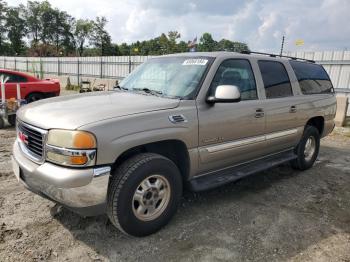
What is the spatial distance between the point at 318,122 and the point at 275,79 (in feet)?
5.60

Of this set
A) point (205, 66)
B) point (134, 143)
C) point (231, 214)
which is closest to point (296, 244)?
point (231, 214)

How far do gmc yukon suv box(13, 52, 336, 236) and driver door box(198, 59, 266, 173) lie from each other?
0.04 ft

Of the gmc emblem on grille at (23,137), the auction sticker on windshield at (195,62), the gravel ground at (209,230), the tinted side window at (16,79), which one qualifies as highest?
the auction sticker on windshield at (195,62)

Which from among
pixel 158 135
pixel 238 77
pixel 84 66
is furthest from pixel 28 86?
pixel 84 66

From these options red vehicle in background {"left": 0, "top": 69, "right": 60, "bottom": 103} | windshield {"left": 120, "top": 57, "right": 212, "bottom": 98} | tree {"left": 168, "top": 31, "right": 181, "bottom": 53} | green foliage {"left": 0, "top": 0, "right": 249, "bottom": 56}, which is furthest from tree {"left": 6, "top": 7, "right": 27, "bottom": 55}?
windshield {"left": 120, "top": 57, "right": 212, "bottom": 98}

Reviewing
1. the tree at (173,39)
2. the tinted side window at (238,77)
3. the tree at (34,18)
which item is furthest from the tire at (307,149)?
the tree at (34,18)

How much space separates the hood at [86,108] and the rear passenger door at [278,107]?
1.63 m

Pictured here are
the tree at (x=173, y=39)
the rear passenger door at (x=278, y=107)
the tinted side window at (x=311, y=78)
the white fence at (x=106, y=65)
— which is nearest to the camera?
the rear passenger door at (x=278, y=107)

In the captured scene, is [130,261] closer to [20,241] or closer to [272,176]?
[20,241]

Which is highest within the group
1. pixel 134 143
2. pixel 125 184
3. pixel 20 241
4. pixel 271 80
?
pixel 271 80

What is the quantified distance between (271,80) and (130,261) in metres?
3.07

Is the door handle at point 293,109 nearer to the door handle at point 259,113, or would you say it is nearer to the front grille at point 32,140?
the door handle at point 259,113

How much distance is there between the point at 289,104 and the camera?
4668mm

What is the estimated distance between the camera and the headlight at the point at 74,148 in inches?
101
